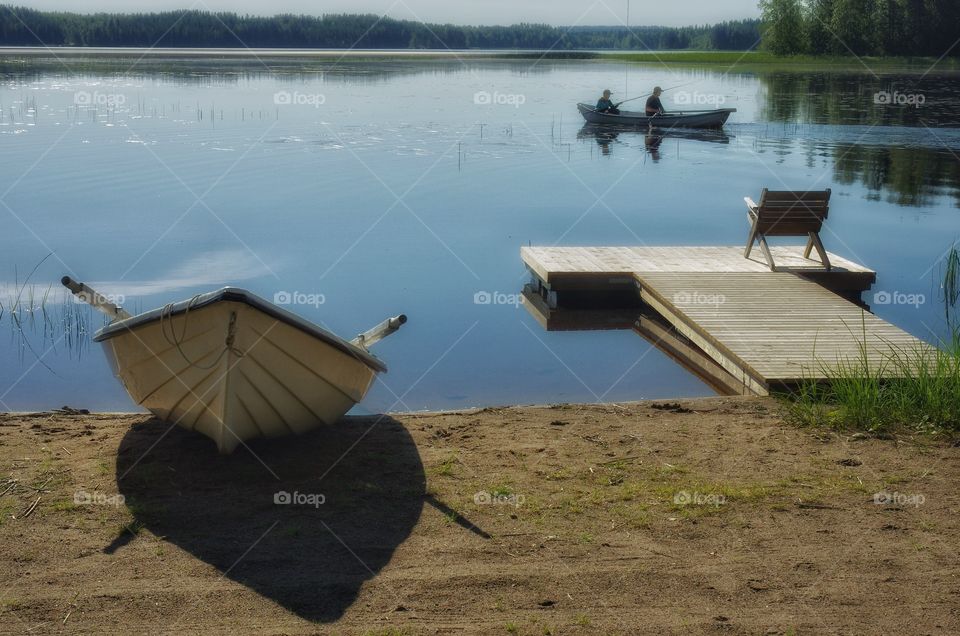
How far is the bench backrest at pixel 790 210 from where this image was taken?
11914mm

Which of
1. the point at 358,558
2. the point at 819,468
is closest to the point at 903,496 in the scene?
the point at 819,468

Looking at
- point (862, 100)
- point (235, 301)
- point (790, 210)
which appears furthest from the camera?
point (862, 100)

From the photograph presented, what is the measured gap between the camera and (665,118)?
32.9 meters

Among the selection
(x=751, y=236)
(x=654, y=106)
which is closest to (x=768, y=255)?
(x=751, y=236)

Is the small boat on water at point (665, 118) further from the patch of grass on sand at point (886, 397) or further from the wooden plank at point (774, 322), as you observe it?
the patch of grass on sand at point (886, 397)

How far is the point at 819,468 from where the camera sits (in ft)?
21.8

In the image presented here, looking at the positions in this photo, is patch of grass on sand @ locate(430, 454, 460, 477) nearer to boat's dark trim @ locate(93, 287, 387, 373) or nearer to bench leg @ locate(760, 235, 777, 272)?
boat's dark trim @ locate(93, 287, 387, 373)

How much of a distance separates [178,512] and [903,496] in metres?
4.12

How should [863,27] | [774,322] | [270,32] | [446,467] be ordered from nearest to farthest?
[446,467]
[774,322]
[863,27]
[270,32]

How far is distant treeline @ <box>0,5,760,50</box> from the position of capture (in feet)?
298

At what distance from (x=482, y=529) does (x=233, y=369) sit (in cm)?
184

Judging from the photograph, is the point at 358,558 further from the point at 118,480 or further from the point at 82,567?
the point at 118,480

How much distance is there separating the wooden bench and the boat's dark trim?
6462mm

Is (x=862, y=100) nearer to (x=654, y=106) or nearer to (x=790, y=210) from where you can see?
(x=654, y=106)
